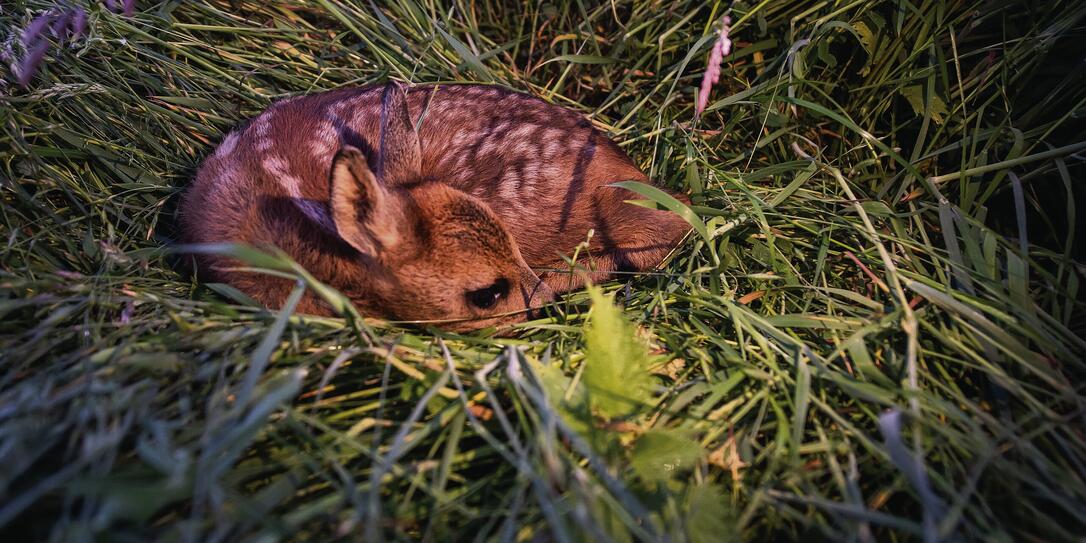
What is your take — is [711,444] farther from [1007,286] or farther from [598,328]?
[1007,286]

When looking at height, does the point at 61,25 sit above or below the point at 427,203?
above

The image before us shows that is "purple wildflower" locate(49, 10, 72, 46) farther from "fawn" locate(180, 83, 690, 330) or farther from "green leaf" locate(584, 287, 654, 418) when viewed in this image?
"green leaf" locate(584, 287, 654, 418)

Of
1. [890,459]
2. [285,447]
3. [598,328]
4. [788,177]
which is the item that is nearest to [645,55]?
[788,177]

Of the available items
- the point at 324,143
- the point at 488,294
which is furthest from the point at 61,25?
the point at 488,294

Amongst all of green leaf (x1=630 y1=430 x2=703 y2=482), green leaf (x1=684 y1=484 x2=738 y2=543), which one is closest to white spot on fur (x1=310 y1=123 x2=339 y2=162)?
green leaf (x1=630 y1=430 x2=703 y2=482)


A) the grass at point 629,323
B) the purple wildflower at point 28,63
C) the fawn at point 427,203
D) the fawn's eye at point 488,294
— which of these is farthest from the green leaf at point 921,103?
the purple wildflower at point 28,63

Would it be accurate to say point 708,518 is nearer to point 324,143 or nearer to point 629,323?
point 629,323
